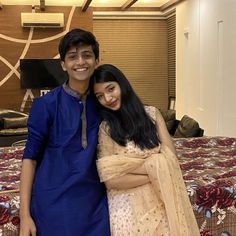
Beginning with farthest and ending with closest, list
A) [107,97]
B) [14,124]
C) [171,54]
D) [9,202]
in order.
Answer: [171,54]
[14,124]
[9,202]
[107,97]

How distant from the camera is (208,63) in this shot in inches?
252

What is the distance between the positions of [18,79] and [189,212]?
23.0 feet

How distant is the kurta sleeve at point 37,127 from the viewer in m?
1.36

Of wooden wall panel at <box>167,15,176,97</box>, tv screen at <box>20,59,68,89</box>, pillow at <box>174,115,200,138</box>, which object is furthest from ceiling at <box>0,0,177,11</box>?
pillow at <box>174,115,200,138</box>

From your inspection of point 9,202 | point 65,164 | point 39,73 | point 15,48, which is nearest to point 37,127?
point 65,164

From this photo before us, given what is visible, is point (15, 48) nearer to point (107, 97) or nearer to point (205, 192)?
point (205, 192)

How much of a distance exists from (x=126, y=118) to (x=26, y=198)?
458 mm

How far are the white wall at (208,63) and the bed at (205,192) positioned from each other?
3.04 meters

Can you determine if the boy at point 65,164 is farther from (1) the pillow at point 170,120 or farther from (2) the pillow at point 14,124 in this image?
(2) the pillow at point 14,124

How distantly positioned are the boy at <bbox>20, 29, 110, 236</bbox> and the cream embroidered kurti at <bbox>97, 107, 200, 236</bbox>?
0.16ft

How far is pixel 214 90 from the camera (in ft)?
20.0

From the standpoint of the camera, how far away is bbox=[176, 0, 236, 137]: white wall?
5.54 metres

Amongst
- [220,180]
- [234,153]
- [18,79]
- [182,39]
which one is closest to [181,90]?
[182,39]

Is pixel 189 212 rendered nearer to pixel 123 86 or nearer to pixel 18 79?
pixel 123 86
